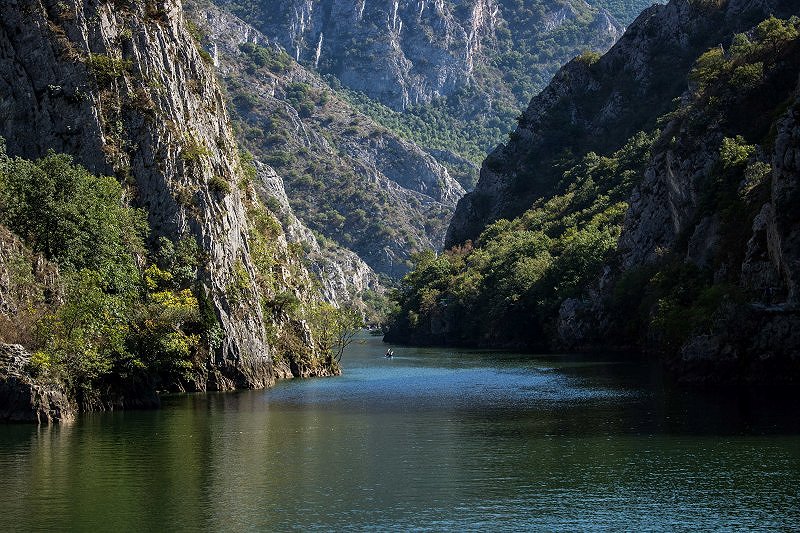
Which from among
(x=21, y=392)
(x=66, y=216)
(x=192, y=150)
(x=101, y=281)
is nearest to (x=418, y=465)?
(x=21, y=392)

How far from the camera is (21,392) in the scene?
214ft

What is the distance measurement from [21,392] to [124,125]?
34.4 m

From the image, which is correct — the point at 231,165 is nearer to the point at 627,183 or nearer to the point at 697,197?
the point at 697,197

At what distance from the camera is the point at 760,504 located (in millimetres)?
43219

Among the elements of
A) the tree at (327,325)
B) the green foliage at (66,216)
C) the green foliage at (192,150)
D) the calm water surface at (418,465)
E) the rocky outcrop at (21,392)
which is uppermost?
the green foliage at (192,150)

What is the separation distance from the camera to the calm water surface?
42.1 metres

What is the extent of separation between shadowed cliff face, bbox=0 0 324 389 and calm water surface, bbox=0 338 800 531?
45.3 feet

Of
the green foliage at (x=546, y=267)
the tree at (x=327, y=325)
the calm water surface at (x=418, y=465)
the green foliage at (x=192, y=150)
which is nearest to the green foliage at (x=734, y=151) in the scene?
the green foliage at (x=546, y=267)

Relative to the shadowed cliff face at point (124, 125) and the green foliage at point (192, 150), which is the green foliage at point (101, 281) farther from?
the green foliage at point (192, 150)

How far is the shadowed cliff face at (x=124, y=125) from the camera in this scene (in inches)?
3593

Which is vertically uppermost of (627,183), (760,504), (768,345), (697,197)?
(627,183)

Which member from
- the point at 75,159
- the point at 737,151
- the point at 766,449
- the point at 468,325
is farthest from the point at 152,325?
the point at 468,325

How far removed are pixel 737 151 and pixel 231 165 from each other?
180 ft

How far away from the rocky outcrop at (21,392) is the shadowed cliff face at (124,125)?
25145 millimetres
